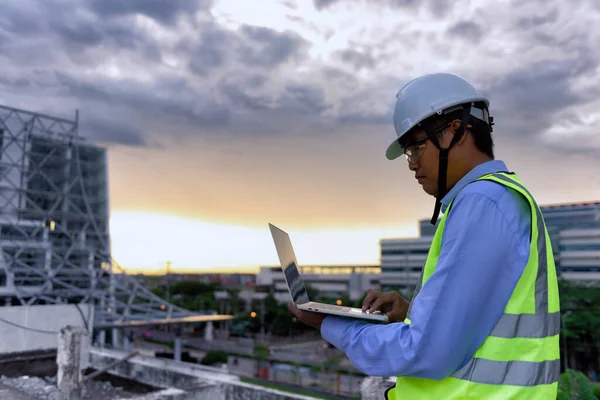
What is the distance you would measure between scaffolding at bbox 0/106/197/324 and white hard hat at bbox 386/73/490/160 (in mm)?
23260

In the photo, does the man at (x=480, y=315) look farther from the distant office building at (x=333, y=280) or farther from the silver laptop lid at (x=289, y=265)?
the distant office building at (x=333, y=280)

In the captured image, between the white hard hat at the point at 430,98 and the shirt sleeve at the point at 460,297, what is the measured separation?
0.94 feet

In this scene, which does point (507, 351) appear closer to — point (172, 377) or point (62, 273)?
point (172, 377)

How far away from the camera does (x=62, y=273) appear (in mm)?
25828

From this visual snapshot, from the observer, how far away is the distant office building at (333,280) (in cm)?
5075

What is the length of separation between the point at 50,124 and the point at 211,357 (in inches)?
635

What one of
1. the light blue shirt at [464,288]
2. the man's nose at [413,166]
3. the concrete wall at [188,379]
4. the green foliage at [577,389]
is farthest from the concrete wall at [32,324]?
the light blue shirt at [464,288]

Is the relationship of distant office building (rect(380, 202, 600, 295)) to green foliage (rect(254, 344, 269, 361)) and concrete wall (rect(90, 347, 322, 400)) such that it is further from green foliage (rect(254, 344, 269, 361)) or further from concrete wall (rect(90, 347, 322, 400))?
concrete wall (rect(90, 347, 322, 400))

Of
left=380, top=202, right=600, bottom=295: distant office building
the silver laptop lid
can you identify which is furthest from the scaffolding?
the silver laptop lid

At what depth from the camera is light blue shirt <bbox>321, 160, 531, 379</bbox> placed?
101 centimetres

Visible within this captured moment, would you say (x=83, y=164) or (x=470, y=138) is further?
(x=83, y=164)

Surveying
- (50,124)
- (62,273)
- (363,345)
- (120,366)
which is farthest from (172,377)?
(50,124)

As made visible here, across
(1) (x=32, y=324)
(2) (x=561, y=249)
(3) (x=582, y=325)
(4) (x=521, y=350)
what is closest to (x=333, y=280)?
(2) (x=561, y=249)

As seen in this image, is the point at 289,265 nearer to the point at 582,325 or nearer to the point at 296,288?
the point at 296,288
